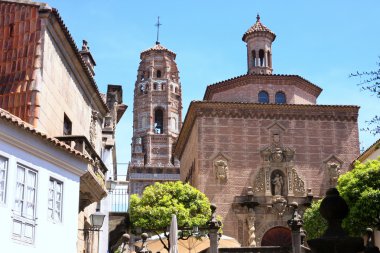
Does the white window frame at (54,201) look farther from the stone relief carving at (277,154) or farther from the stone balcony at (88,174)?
the stone relief carving at (277,154)

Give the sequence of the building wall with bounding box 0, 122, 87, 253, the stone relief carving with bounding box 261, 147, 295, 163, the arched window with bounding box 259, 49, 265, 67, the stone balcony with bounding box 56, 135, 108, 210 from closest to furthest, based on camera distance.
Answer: the building wall with bounding box 0, 122, 87, 253, the stone balcony with bounding box 56, 135, 108, 210, the stone relief carving with bounding box 261, 147, 295, 163, the arched window with bounding box 259, 49, 265, 67

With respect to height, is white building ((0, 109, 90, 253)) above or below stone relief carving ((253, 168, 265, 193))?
below

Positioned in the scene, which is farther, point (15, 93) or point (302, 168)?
point (302, 168)

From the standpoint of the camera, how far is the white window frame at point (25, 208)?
1313 centimetres

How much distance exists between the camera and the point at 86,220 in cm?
2261

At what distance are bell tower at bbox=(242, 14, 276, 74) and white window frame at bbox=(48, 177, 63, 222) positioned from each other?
90.9 feet

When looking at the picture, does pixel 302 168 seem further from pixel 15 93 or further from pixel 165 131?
pixel 165 131

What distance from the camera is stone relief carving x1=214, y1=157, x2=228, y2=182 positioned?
34.8 meters

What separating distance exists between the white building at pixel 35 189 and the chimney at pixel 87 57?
46.8 ft

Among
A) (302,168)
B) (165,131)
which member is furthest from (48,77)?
(165,131)

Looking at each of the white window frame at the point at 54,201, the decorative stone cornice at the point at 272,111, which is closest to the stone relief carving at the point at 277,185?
the decorative stone cornice at the point at 272,111

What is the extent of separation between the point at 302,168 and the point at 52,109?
20.7 m

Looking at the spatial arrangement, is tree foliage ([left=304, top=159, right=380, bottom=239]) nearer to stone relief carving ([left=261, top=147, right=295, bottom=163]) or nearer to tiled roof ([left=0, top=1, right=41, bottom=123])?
stone relief carving ([left=261, top=147, right=295, bottom=163])

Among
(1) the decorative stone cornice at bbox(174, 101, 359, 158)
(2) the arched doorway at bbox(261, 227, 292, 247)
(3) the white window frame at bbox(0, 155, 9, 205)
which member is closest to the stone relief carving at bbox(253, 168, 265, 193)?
(2) the arched doorway at bbox(261, 227, 292, 247)
